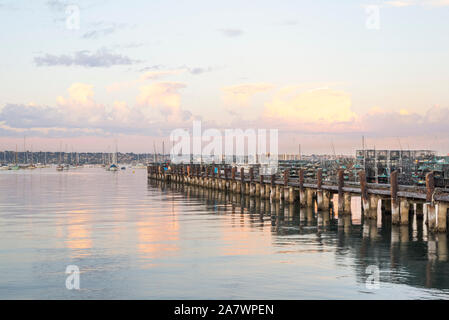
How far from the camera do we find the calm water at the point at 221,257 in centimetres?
2100

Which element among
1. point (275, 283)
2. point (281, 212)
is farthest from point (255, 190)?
point (275, 283)

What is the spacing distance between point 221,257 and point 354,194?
19.2m

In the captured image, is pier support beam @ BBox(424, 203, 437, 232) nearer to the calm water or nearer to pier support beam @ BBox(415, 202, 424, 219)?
the calm water

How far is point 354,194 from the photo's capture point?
4419 centimetres

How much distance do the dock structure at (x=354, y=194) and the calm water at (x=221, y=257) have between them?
1.27 metres

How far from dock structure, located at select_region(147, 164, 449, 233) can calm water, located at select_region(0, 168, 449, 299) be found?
1.27 meters

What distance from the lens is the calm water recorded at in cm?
2100

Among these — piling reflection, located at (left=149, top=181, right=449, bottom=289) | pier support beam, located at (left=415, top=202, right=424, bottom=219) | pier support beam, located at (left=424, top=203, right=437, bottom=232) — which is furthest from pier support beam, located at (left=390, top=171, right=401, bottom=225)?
pier support beam, located at (left=415, top=202, right=424, bottom=219)

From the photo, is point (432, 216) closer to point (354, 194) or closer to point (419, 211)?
point (419, 211)

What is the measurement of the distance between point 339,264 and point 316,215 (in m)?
20.4

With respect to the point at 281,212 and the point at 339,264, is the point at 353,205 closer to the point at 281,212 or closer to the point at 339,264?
the point at 281,212

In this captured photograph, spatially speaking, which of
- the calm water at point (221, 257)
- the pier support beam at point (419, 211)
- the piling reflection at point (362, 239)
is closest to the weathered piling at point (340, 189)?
the piling reflection at point (362, 239)

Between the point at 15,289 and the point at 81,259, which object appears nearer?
the point at 15,289
